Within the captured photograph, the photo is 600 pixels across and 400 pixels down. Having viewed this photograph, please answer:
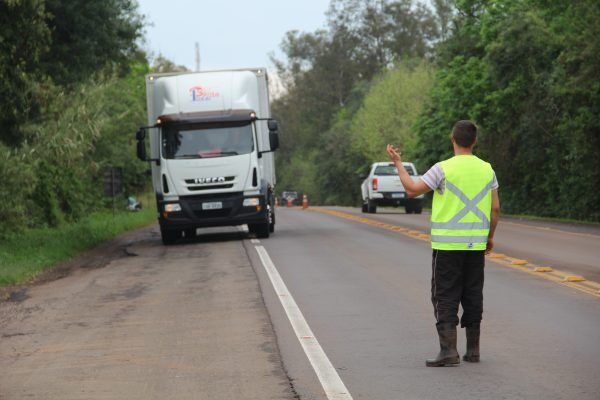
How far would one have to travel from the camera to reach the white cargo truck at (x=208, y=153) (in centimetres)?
2539

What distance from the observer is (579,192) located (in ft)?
139

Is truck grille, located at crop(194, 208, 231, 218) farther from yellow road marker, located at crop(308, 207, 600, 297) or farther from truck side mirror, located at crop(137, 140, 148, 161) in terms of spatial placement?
yellow road marker, located at crop(308, 207, 600, 297)

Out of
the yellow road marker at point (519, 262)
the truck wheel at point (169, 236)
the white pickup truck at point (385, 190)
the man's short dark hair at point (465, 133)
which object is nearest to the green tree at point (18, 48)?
the truck wheel at point (169, 236)

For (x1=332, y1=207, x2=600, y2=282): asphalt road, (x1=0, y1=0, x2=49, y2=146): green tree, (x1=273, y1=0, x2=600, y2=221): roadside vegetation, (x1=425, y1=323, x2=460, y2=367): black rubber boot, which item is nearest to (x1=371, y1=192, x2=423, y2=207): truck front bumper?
(x1=273, y1=0, x2=600, y2=221): roadside vegetation

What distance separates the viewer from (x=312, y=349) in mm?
9609

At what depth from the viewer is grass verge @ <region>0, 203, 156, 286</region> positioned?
19.1m

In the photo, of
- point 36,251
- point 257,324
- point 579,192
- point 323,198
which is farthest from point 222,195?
point 323,198

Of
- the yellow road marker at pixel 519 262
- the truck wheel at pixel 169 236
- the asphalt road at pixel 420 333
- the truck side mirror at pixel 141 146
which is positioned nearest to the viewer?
the asphalt road at pixel 420 333

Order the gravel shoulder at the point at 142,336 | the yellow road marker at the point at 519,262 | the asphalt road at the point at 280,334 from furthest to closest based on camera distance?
the yellow road marker at the point at 519,262
the gravel shoulder at the point at 142,336
the asphalt road at the point at 280,334

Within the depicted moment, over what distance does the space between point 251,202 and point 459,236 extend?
1694 cm

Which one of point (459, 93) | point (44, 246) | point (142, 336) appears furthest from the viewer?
point (459, 93)

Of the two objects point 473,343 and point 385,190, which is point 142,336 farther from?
point 385,190

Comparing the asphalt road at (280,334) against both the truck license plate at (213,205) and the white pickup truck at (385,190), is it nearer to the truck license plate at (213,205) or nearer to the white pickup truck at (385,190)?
the truck license plate at (213,205)

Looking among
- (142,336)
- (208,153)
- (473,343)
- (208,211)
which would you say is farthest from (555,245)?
(473,343)
